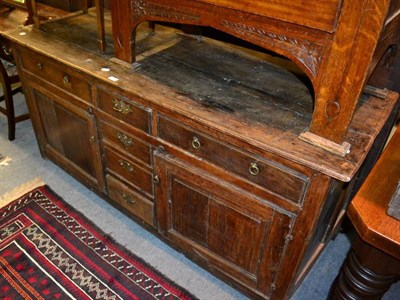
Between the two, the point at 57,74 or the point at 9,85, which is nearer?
the point at 57,74

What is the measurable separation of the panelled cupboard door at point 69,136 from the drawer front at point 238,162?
571 mm

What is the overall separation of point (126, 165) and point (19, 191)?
3.10 feet

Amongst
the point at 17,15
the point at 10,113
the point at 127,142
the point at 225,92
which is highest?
the point at 225,92

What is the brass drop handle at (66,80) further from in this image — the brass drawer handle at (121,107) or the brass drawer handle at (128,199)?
the brass drawer handle at (128,199)

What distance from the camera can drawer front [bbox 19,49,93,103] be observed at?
5.53 ft

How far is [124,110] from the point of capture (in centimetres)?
154

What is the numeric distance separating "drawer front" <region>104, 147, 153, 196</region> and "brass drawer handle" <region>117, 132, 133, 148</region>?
0.33 ft

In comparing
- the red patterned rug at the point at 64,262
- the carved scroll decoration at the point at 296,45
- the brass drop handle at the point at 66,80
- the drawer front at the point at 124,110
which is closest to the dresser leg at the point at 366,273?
the carved scroll decoration at the point at 296,45

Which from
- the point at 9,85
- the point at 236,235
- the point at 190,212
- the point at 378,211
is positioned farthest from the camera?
the point at 9,85

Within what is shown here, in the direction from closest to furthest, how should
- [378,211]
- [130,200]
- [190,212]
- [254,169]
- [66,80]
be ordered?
[378,211] → [254,169] → [190,212] → [66,80] → [130,200]

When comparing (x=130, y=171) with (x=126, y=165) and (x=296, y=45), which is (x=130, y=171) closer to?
(x=126, y=165)

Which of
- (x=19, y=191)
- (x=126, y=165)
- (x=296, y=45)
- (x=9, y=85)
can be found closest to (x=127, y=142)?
(x=126, y=165)

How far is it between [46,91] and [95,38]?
419 mm

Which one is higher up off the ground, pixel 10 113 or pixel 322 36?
pixel 322 36
